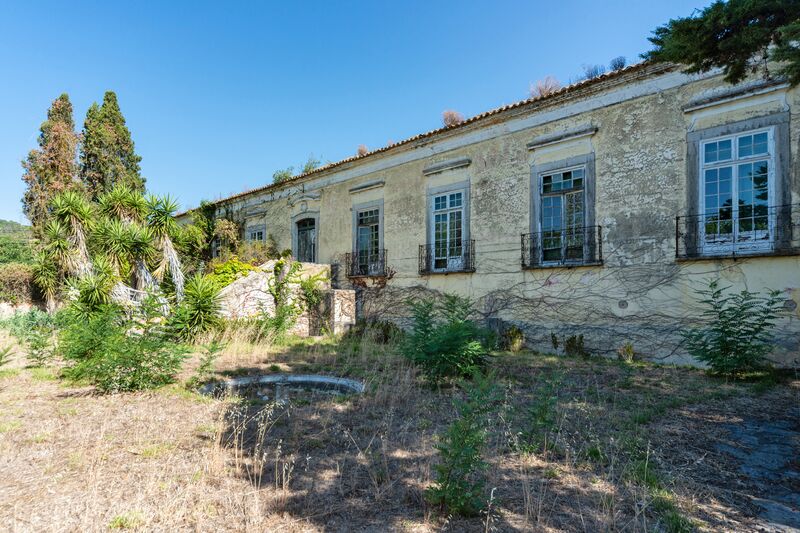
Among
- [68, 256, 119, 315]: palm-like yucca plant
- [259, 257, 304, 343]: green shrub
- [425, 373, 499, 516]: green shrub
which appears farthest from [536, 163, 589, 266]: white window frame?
[68, 256, 119, 315]: palm-like yucca plant

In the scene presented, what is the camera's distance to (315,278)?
13516 millimetres

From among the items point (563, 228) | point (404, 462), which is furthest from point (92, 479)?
point (563, 228)

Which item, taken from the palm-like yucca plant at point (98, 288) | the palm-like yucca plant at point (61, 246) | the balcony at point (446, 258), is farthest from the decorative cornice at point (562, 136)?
the palm-like yucca plant at point (61, 246)

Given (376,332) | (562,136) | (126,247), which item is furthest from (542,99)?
(126,247)

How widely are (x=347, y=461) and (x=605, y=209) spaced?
26.4 ft

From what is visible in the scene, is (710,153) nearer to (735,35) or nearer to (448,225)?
(735,35)

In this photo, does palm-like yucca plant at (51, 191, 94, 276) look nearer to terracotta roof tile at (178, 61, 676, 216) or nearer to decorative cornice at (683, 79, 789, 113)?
terracotta roof tile at (178, 61, 676, 216)

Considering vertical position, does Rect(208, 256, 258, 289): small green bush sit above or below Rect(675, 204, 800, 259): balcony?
below

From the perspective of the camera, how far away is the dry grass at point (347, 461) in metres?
2.84

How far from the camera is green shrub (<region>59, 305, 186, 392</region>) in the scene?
584 cm

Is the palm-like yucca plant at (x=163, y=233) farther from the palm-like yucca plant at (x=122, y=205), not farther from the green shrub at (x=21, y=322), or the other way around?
the green shrub at (x=21, y=322)

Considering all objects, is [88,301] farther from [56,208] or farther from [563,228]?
[563,228]

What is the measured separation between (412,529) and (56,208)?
45.5ft

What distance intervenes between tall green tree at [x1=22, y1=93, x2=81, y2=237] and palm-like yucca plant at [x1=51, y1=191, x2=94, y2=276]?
7.59m
